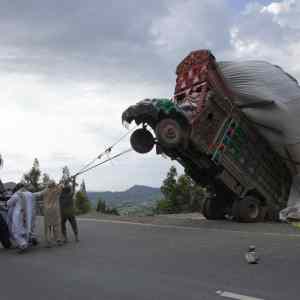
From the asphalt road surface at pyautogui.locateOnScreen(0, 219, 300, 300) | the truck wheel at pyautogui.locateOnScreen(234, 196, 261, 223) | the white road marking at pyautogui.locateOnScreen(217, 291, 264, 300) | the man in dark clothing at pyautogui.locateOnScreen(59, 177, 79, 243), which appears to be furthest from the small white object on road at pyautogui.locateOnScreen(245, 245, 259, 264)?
the truck wheel at pyautogui.locateOnScreen(234, 196, 261, 223)

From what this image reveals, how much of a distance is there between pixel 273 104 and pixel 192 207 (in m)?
20.4

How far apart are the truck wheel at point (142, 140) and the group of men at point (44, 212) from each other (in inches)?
88.1

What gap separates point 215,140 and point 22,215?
186 inches

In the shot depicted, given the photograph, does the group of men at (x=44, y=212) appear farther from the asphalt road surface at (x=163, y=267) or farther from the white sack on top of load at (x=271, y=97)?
the white sack on top of load at (x=271, y=97)

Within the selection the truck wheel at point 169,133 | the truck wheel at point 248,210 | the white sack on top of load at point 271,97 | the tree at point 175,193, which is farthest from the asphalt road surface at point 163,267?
the tree at point 175,193

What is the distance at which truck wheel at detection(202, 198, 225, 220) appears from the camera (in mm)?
14289

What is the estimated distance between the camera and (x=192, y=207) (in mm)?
32438

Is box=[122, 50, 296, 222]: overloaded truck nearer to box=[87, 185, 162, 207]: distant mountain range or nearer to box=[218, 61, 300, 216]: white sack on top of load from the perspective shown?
box=[218, 61, 300, 216]: white sack on top of load

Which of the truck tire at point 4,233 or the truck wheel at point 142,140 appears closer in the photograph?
the truck tire at point 4,233

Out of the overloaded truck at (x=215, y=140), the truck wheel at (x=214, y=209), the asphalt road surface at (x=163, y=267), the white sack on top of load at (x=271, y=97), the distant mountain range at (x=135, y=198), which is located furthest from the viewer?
the distant mountain range at (x=135, y=198)

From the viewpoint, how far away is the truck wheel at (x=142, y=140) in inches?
514

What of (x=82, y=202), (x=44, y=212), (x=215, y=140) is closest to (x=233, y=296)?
(x=44, y=212)

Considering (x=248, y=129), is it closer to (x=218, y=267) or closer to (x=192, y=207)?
(x=218, y=267)

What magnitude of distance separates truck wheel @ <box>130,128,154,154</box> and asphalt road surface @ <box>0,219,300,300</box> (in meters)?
2.26
